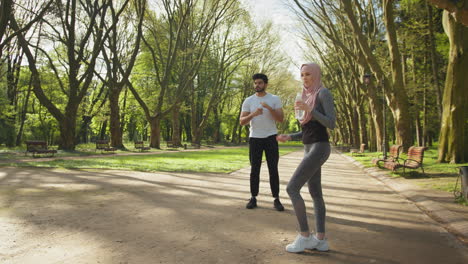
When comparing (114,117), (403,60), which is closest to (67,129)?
(114,117)

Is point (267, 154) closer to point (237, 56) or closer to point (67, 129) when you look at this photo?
point (67, 129)

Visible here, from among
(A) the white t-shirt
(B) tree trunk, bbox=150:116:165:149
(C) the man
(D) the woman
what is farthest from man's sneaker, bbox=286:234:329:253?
(B) tree trunk, bbox=150:116:165:149

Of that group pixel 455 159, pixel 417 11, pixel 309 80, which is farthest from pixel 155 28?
pixel 309 80

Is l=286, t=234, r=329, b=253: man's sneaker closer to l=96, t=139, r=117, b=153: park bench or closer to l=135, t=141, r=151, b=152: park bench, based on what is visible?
l=96, t=139, r=117, b=153: park bench

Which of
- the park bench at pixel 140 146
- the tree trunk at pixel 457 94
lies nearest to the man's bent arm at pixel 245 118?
the tree trunk at pixel 457 94

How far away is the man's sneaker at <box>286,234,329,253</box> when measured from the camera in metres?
3.56

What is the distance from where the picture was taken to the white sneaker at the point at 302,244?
3.56 m

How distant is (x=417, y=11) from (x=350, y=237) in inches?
919

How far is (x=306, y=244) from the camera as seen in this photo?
358cm

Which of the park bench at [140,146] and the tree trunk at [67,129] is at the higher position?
the tree trunk at [67,129]

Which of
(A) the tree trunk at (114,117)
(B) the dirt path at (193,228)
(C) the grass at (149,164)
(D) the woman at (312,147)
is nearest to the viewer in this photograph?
(B) the dirt path at (193,228)

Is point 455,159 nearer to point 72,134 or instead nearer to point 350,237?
point 350,237

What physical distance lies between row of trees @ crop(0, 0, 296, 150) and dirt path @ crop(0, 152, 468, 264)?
10844mm

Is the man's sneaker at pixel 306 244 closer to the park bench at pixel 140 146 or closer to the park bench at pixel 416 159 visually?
the park bench at pixel 416 159
